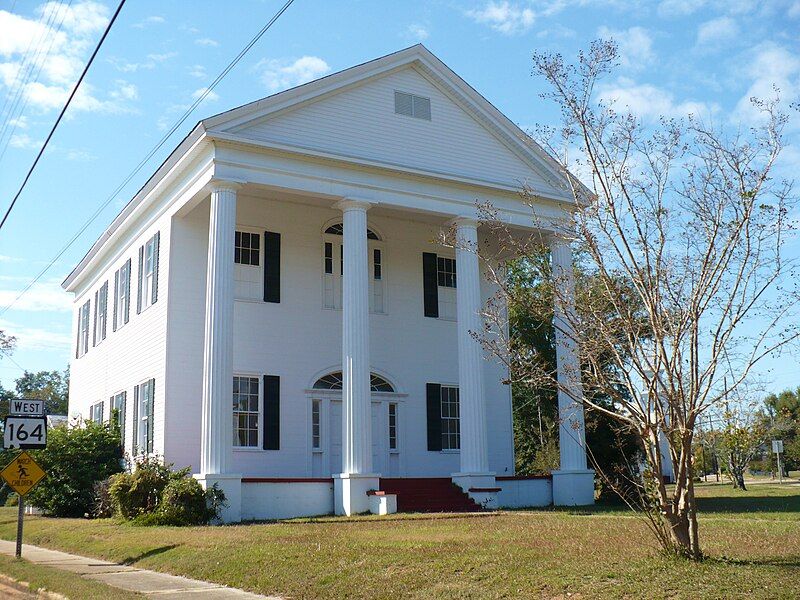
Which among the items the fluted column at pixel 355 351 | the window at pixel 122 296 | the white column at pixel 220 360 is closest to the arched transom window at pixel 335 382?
the fluted column at pixel 355 351

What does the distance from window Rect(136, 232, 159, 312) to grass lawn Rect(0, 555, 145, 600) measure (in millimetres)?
10386

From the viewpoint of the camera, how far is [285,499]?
2155 centimetres

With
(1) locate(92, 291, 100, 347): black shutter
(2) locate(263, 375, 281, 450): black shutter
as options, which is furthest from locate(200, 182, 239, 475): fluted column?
(1) locate(92, 291, 100, 347): black shutter

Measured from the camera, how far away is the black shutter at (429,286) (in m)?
27.7

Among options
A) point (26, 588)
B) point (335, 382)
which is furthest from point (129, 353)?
point (26, 588)

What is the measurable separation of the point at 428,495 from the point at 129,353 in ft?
34.8

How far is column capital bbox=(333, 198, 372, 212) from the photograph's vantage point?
2309 cm

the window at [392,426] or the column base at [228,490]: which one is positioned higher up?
the window at [392,426]

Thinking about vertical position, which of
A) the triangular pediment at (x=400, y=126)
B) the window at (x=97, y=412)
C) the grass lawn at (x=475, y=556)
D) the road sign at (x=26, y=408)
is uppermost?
the triangular pediment at (x=400, y=126)

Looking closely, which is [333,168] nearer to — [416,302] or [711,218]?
[416,302]

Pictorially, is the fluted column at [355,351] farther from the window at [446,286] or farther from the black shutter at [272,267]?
the window at [446,286]

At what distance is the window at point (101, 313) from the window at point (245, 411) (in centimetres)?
917

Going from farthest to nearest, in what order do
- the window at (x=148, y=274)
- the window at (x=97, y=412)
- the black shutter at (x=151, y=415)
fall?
the window at (x=97, y=412) → the window at (x=148, y=274) → the black shutter at (x=151, y=415)

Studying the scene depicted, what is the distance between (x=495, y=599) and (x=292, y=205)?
17.3 metres
